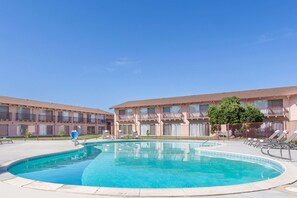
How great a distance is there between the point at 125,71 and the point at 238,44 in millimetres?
17493

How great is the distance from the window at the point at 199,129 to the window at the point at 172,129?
199 centimetres

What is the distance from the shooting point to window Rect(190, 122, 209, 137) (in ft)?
109

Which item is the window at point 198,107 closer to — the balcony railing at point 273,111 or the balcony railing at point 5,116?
the balcony railing at point 273,111

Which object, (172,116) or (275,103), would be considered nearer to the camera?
(275,103)

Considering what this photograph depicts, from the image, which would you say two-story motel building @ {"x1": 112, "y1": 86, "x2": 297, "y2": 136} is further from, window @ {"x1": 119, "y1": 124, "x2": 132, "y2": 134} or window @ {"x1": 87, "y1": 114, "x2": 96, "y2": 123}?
window @ {"x1": 87, "y1": 114, "x2": 96, "y2": 123}

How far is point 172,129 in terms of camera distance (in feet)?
119

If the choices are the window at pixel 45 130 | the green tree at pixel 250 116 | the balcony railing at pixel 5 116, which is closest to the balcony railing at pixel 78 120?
the window at pixel 45 130

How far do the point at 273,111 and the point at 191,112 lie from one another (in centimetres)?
1023

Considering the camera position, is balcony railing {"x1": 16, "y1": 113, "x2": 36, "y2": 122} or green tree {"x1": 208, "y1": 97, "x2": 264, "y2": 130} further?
balcony railing {"x1": 16, "y1": 113, "x2": 36, "y2": 122}

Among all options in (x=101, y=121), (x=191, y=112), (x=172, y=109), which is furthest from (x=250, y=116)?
(x=101, y=121)

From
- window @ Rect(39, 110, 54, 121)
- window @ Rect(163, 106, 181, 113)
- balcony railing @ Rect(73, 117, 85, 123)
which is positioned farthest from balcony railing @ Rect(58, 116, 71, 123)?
window @ Rect(163, 106, 181, 113)

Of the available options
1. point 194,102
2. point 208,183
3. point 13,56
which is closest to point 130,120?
point 194,102

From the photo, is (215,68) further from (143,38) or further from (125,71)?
(125,71)

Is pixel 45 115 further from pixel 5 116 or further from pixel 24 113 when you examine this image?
pixel 5 116
